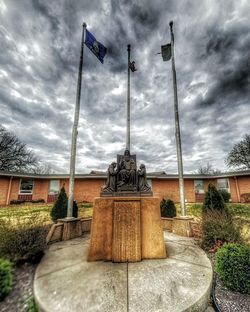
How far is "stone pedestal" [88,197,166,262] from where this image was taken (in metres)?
3.95

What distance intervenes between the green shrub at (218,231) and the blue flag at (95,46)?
8803 millimetres

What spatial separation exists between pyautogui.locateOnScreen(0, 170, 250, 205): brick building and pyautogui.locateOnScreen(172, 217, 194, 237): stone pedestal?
11.7m

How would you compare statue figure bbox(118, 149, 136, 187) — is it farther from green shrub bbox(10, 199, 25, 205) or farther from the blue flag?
green shrub bbox(10, 199, 25, 205)

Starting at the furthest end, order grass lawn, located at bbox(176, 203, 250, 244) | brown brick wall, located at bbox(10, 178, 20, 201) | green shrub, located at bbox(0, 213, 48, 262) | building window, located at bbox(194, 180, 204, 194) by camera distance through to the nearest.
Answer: building window, located at bbox(194, 180, 204, 194)
brown brick wall, located at bbox(10, 178, 20, 201)
grass lawn, located at bbox(176, 203, 250, 244)
green shrub, located at bbox(0, 213, 48, 262)

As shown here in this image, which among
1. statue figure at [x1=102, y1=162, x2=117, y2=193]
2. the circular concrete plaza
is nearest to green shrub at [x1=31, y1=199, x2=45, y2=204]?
the circular concrete plaza

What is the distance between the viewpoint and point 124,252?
3932mm

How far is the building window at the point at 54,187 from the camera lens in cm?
1861

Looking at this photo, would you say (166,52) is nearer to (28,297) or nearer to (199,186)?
(28,297)

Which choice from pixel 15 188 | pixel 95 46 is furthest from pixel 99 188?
pixel 95 46

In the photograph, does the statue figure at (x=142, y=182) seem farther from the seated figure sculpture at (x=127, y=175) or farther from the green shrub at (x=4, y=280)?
the green shrub at (x=4, y=280)

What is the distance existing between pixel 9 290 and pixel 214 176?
→ 812 inches

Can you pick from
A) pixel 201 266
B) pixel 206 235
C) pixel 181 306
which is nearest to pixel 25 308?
pixel 181 306

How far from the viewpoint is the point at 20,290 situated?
2830 mm

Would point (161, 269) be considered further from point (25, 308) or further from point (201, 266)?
point (25, 308)
